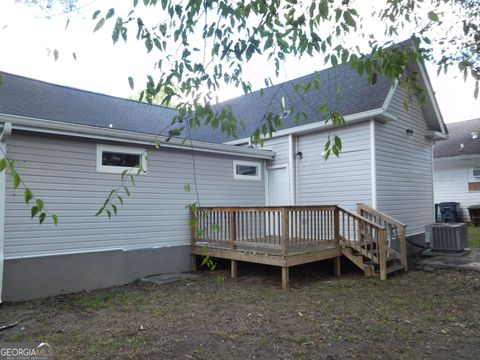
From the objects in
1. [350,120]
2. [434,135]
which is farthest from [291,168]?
[434,135]

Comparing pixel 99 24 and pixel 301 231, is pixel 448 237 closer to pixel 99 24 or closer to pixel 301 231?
pixel 301 231

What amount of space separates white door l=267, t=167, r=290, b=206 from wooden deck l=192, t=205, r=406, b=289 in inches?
85.3

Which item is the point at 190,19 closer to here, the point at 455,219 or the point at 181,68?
the point at 181,68

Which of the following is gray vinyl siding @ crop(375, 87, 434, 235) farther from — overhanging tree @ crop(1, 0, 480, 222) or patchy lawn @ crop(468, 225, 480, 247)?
overhanging tree @ crop(1, 0, 480, 222)

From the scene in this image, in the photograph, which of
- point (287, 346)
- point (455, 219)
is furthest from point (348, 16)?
point (455, 219)

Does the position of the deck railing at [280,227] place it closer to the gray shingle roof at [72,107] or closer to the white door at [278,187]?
the white door at [278,187]

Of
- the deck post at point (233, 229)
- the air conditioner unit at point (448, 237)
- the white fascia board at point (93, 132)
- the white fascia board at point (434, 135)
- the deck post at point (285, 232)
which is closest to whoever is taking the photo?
the white fascia board at point (93, 132)

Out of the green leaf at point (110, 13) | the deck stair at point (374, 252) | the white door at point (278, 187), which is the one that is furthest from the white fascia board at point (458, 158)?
the green leaf at point (110, 13)

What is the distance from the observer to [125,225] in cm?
700

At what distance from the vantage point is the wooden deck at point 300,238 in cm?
647

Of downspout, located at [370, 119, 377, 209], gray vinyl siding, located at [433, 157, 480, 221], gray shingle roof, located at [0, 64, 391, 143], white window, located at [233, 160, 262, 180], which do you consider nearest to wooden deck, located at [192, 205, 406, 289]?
downspout, located at [370, 119, 377, 209]

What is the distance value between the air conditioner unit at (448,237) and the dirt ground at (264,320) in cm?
157

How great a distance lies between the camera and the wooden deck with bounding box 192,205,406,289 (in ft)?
21.2

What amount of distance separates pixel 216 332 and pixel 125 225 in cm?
356
